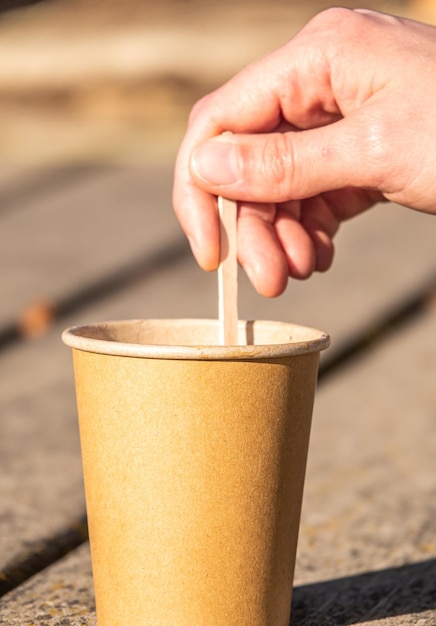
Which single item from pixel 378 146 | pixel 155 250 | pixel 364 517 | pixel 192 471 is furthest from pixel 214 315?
pixel 192 471

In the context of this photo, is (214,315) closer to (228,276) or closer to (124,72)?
(228,276)

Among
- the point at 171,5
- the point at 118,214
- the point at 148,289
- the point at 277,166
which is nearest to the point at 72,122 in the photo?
the point at 171,5

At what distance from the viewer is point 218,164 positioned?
1.22 metres

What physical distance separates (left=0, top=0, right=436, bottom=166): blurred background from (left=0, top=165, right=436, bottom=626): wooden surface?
0.55 meters

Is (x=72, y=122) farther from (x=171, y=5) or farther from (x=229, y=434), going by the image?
(x=229, y=434)

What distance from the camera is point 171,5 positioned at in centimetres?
552

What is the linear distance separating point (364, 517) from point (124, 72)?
3683mm

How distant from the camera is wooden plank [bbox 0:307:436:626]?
1294mm

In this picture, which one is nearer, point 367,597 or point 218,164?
point 218,164

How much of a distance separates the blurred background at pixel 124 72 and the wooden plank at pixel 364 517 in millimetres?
2482

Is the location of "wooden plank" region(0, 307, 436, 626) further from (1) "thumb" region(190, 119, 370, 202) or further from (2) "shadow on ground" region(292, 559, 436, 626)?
(1) "thumb" region(190, 119, 370, 202)

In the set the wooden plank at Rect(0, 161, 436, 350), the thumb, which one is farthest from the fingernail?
the wooden plank at Rect(0, 161, 436, 350)

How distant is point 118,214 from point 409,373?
1.57 metres

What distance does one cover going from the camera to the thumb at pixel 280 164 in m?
1.20
